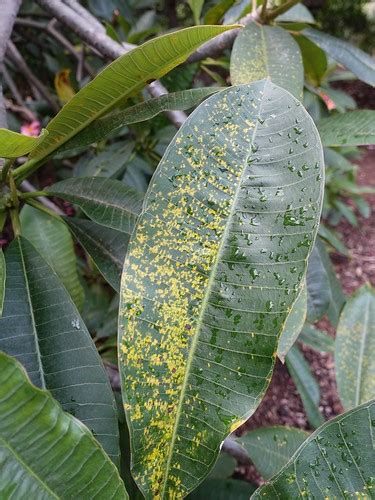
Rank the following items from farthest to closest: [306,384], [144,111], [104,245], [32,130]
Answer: [306,384] < [32,130] < [104,245] < [144,111]

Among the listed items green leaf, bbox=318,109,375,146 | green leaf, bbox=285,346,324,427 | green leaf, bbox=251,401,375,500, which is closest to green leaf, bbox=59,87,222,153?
green leaf, bbox=318,109,375,146

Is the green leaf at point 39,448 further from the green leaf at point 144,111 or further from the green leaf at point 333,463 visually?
the green leaf at point 144,111

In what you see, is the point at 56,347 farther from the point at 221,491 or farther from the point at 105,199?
the point at 221,491

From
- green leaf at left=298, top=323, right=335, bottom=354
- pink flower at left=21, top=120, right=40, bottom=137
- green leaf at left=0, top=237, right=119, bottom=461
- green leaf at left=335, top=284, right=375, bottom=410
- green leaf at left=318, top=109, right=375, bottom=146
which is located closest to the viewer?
green leaf at left=0, top=237, right=119, bottom=461

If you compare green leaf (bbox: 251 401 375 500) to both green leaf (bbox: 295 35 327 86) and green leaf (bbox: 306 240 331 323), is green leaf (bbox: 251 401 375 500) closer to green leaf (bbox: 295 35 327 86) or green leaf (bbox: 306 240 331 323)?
green leaf (bbox: 306 240 331 323)

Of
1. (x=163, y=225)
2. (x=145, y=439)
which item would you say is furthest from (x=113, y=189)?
(x=145, y=439)

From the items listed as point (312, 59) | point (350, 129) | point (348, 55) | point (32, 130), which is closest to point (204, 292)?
point (350, 129)
